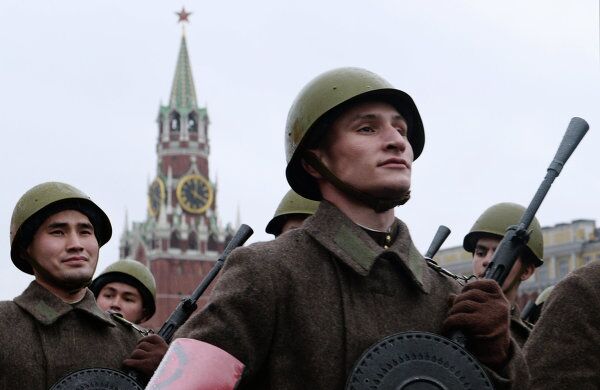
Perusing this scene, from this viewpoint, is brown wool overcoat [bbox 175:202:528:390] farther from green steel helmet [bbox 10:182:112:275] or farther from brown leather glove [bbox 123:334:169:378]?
green steel helmet [bbox 10:182:112:275]

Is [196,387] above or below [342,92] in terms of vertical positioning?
below

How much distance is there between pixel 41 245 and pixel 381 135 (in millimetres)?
3178

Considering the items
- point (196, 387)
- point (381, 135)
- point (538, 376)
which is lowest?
point (196, 387)

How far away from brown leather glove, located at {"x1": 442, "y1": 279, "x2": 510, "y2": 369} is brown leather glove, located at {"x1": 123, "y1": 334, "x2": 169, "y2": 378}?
8.28 feet

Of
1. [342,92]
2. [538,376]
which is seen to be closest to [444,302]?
[538,376]

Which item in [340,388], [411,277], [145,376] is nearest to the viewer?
[340,388]

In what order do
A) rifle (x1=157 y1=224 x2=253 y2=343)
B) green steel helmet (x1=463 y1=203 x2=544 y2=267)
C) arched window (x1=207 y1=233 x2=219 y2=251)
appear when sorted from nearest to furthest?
rifle (x1=157 y1=224 x2=253 y2=343), green steel helmet (x1=463 y1=203 x2=544 y2=267), arched window (x1=207 y1=233 x2=219 y2=251)

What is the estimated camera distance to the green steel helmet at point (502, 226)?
854cm

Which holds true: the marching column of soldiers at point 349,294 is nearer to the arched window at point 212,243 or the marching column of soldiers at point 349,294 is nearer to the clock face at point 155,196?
the clock face at point 155,196

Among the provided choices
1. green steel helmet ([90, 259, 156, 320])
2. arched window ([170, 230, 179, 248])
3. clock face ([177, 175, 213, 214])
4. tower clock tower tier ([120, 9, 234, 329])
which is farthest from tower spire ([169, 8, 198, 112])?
green steel helmet ([90, 259, 156, 320])

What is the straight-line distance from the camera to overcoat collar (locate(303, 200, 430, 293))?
4223 mm

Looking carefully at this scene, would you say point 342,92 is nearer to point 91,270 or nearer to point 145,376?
point 145,376

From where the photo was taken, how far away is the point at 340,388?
4.00 metres

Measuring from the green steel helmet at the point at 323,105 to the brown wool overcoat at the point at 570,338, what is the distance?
3.01 ft
